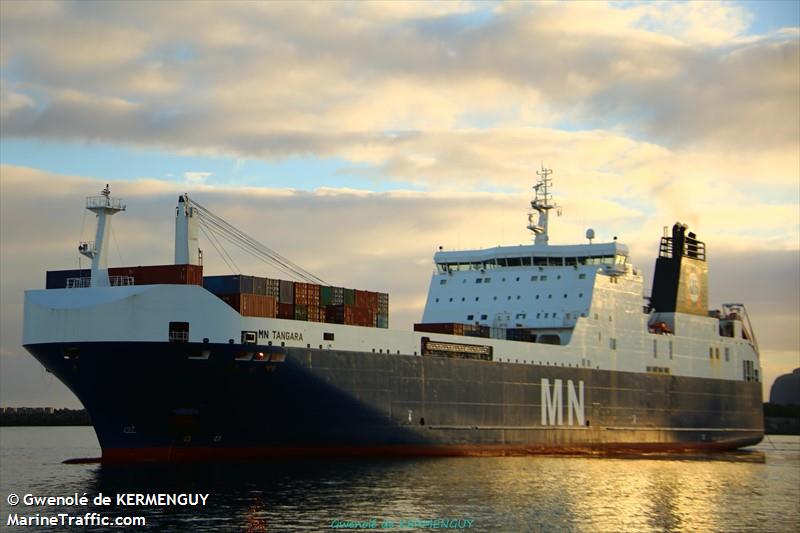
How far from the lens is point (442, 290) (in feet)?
163

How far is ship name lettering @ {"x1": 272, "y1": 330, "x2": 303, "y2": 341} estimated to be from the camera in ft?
109

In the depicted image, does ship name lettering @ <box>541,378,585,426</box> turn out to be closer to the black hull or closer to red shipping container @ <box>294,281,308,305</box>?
the black hull

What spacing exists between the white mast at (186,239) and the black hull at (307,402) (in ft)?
11.1

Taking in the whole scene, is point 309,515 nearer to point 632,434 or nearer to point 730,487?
A: point 730,487

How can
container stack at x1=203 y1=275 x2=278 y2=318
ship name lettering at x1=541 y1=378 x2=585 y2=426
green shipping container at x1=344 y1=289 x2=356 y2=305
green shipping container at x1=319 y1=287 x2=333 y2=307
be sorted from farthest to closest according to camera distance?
ship name lettering at x1=541 y1=378 x2=585 y2=426, green shipping container at x1=344 y1=289 x2=356 y2=305, green shipping container at x1=319 y1=287 x2=333 y2=307, container stack at x1=203 y1=275 x2=278 y2=318

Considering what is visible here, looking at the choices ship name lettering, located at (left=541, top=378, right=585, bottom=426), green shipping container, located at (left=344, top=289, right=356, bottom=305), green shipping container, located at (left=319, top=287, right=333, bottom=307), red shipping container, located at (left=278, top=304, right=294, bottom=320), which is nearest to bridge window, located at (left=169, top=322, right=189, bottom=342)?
red shipping container, located at (left=278, top=304, right=294, bottom=320)

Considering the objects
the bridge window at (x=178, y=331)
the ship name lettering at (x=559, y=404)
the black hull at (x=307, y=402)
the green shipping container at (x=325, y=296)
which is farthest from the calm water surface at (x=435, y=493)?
the green shipping container at (x=325, y=296)

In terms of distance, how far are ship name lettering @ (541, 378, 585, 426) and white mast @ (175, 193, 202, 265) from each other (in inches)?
643

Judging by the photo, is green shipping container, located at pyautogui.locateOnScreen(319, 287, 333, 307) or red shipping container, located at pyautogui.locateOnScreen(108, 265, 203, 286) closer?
red shipping container, located at pyautogui.locateOnScreen(108, 265, 203, 286)

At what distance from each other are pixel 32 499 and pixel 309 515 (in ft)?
26.1

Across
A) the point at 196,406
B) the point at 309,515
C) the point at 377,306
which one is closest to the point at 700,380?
the point at 377,306

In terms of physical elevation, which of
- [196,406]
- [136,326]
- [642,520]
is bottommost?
[642,520]

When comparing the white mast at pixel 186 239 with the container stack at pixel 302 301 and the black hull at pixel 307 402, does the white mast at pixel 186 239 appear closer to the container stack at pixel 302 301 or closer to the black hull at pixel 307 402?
the container stack at pixel 302 301

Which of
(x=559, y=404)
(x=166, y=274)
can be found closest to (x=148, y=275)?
(x=166, y=274)
